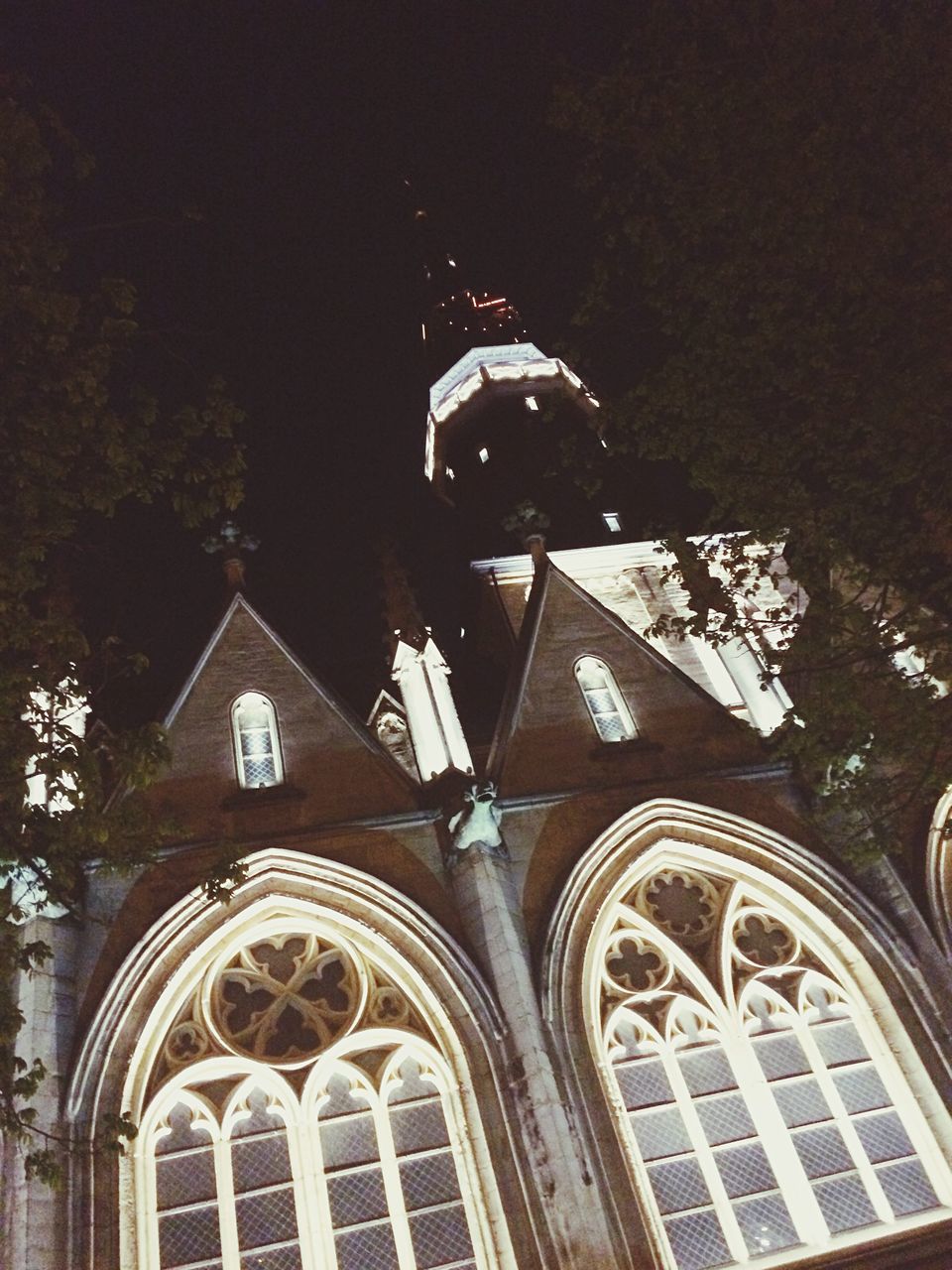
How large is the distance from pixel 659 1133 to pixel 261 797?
18.9 feet

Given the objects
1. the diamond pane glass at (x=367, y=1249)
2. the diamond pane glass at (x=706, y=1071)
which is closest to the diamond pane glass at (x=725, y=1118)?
the diamond pane glass at (x=706, y=1071)

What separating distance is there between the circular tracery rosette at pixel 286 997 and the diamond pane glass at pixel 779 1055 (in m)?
4.31

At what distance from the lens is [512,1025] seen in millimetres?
10383

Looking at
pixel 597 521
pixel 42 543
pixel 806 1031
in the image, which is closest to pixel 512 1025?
pixel 806 1031

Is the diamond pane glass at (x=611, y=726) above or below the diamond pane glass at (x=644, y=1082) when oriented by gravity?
above

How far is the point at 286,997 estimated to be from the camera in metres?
11.0

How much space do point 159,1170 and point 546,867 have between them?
16.3 feet

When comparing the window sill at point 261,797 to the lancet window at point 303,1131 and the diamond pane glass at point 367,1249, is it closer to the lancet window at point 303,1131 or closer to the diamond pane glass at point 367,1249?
the lancet window at point 303,1131

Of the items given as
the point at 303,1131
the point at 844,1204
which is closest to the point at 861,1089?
the point at 844,1204

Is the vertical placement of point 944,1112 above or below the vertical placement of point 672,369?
below

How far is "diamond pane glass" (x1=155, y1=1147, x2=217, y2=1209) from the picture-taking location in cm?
973

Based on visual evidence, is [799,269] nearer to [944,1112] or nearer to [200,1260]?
[944,1112]

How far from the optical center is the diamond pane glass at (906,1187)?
10289 millimetres

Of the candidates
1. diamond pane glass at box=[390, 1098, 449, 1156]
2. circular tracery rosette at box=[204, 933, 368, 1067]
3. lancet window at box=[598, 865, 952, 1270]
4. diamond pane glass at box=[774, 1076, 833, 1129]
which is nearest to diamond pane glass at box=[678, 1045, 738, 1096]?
lancet window at box=[598, 865, 952, 1270]
